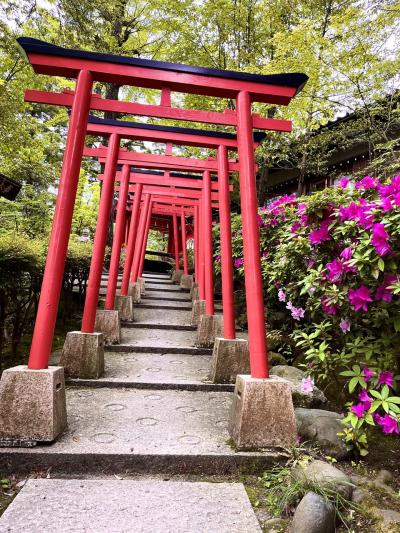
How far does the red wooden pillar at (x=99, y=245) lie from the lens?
4.76 metres

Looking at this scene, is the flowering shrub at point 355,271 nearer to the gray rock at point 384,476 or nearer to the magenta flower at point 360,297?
the magenta flower at point 360,297

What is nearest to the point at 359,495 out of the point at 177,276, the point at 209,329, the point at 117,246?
the point at 209,329

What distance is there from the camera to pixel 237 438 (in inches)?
119

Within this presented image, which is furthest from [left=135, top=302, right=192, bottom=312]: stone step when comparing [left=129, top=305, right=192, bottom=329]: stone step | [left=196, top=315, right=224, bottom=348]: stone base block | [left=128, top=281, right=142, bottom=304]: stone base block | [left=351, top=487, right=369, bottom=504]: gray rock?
[left=351, top=487, right=369, bottom=504]: gray rock

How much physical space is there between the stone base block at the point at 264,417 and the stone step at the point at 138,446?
0.10m

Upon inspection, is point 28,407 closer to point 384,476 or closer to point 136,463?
point 136,463

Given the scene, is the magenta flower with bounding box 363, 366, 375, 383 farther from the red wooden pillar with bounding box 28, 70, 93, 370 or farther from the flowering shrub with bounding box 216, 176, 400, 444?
the red wooden pillar with bounding box 28, 70, 93, 370

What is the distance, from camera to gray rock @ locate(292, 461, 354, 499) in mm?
2439

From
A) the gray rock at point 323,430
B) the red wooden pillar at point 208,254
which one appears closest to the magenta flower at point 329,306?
the gray rock at point 323,430

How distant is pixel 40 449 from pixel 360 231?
2.92 m

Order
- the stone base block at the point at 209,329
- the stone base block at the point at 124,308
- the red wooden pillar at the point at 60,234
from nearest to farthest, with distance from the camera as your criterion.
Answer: the red wooden pillar at the point at 60,234 → the stone base block at the point at 209,329 → the stone base block at the point at 124,308

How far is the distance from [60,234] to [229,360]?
2.64 m

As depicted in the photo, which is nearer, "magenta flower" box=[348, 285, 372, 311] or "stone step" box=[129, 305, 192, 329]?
"magenta flower" box=[348, 285, 372, 311]

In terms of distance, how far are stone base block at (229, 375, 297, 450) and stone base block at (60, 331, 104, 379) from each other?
84.3 inches
